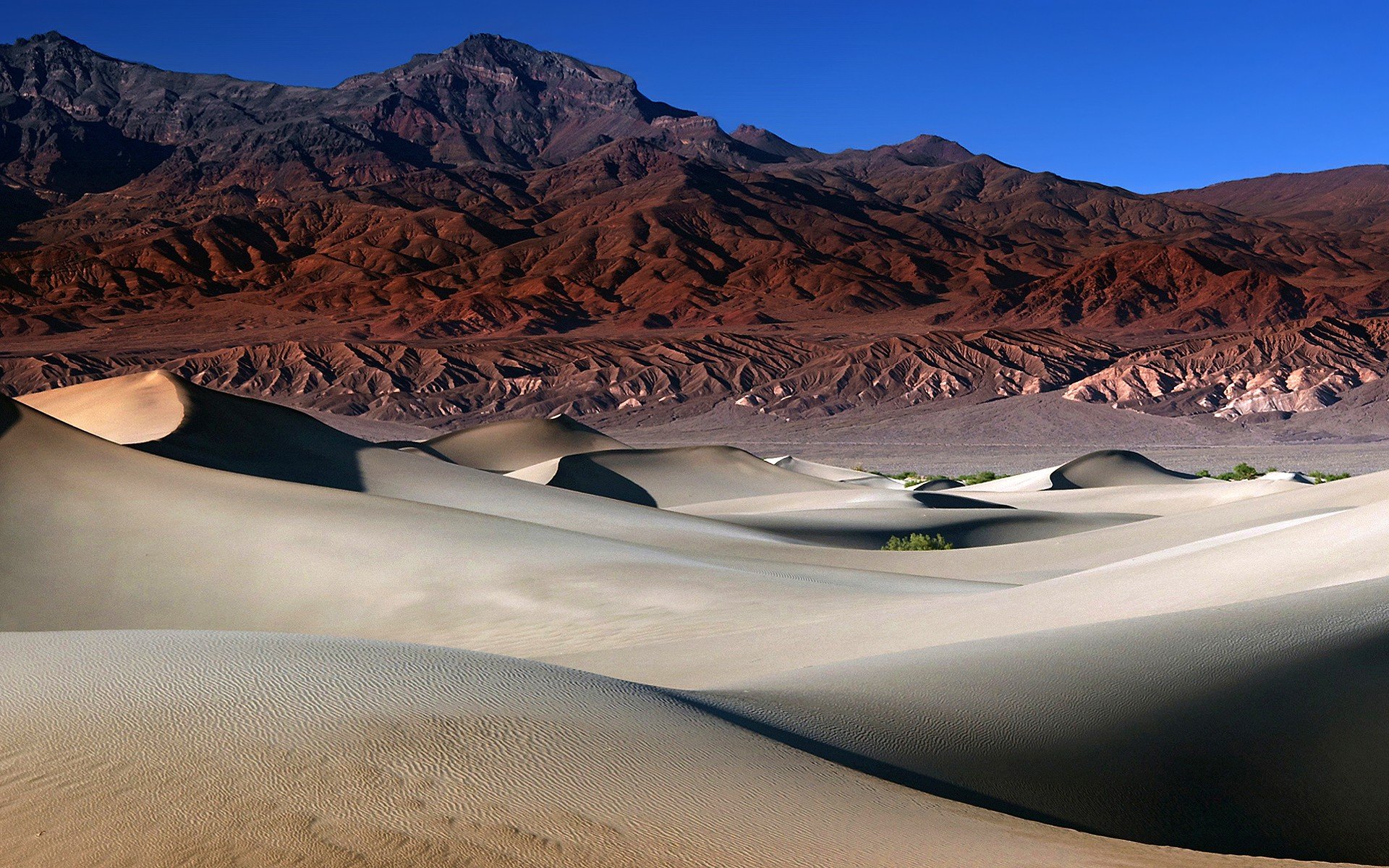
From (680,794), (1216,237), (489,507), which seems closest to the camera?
(680,794)

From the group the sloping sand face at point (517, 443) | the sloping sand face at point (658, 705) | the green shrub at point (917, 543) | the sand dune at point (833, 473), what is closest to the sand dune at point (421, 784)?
the sloping sand face at point (658, 705)

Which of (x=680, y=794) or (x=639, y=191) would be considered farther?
(x=639, y=191)

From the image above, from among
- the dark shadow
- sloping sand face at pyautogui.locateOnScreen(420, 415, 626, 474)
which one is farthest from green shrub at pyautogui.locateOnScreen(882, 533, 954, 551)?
sloping sand face at pyautogui.locateOnScreen(420, 415, 626, 474)

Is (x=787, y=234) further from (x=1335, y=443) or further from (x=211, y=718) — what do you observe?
(x=211, y=718)

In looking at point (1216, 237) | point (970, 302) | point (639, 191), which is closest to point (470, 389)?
point (970, 302)

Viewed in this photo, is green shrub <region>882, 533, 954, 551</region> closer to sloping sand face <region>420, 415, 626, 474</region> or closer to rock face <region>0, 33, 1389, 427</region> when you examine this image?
sloping sand face <region>420, 415, 626, 474</region>

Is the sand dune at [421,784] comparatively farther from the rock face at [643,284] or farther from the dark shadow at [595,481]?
the rock face at [643,284]

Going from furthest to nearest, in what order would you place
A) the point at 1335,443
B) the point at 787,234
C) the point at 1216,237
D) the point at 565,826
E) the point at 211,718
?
the point at 1216,237 → the point at 787,234 → the point at 1335,443 → the point at 211,718 → the point at 565,826
